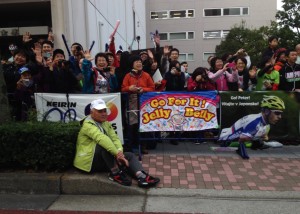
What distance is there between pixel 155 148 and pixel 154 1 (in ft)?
158

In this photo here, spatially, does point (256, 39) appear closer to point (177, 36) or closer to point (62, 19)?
point (177, 36)

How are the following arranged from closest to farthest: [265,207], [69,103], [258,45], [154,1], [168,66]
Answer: [265,207] < [69,103] < [168,66] < [258,45] < [154,1]

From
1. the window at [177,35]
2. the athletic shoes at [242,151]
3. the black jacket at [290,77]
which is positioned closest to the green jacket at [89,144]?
the athletic shoes at [242,151]

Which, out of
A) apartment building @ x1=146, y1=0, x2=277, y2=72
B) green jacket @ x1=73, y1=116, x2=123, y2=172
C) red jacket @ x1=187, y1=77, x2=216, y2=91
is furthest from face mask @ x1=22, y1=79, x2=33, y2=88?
apartment building @ x1=146, y1=0, x2=277, y2=72

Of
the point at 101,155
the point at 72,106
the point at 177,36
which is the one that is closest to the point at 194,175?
the point at 101,155

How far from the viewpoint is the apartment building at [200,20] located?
4909 cm

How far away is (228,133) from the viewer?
21.5 feet

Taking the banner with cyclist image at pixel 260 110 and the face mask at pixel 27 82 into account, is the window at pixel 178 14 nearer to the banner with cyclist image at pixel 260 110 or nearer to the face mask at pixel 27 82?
the banner with cyclist image at pixel 260 110

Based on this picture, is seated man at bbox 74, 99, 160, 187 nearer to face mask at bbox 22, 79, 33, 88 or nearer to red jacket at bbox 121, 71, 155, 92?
red jacket at bbox 121, 71, 155, 92

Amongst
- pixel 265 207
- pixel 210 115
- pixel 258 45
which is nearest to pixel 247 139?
pixel 210 115

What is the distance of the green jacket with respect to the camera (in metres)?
4.77

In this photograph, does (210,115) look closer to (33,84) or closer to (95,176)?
(95,176)

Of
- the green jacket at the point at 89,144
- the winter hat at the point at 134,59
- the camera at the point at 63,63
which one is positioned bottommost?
the green jacket at the point at 89,144

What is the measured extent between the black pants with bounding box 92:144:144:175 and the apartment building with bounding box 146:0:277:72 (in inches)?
1767
